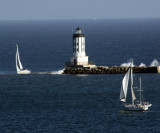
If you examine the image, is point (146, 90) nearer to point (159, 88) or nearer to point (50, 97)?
point (159, 88)

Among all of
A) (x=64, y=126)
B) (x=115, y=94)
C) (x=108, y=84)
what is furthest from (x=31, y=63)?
(x=64, y=126)

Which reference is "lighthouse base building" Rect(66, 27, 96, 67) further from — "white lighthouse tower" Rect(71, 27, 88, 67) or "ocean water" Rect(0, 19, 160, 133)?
"ocean water" Rect(0, 19, 160, 133)

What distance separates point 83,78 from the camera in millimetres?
88875

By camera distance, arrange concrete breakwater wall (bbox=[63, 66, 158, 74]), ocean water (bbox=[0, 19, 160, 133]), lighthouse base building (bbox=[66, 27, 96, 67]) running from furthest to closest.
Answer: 1. lighthouse base building (bbox=[66, 27, 96, 67])
2. concrete breakwater wall (bbox=[63, 66, 158, 74])
3. ocean water (bbox=[0, 19, 160, 133])

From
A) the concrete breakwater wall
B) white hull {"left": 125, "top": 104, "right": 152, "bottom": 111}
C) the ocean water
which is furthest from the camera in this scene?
the concrete breakwater wall

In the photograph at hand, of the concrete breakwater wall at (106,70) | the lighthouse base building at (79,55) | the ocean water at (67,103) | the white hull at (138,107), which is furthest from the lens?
the lighthouse base building at (79,55)

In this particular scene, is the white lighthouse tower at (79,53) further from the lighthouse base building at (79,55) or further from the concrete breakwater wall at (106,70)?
the concrete breakwater wall at (106,70)

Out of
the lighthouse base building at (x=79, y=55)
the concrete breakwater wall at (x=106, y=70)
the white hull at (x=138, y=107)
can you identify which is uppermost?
the lighthouse base building at (x=79, y=55)

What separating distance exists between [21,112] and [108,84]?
18.6 meters

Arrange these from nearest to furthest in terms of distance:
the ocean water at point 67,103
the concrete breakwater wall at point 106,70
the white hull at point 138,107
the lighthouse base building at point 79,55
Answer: the ocean water at point 67,103 → the white hull at point 138,107 → the concrete breakwater wall at point 106,70 → the lighthouse base building at point 79,55

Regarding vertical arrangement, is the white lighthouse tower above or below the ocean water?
above

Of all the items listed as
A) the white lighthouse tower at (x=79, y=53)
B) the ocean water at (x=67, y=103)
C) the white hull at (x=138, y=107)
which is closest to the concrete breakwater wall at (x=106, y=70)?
the white lighthouse tower at (x=79, y=53)

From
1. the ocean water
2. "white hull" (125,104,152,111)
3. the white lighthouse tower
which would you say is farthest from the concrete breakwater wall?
"white hull" (125,104,152,111)

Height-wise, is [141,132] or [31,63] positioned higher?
[31,63]
